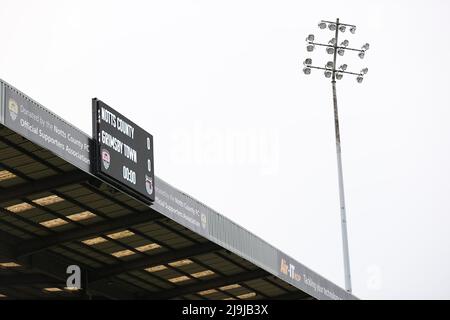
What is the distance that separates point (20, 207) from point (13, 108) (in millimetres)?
7615

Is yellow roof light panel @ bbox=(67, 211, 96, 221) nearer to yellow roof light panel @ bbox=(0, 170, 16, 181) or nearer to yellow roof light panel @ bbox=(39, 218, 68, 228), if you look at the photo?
yellow roof light panel @ bbox=(39, 218, 68, 228)

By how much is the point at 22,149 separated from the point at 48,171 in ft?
7.64

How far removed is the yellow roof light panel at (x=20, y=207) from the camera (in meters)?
36.1

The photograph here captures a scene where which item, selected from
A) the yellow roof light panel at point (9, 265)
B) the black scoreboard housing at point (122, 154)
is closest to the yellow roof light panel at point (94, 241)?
the yellow roof light panel at point (9, 265)

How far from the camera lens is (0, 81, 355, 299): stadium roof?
32.1 m

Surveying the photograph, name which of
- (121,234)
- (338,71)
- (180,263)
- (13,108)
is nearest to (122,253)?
(121,234)

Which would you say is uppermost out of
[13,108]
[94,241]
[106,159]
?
[13,108]

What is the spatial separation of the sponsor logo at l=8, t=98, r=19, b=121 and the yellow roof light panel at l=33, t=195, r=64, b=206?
6605mm

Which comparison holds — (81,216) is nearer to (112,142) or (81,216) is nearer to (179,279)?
(112,142)

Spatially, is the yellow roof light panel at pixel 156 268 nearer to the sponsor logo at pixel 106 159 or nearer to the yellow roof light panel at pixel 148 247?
the yellow roof light panel at pixel 148 247

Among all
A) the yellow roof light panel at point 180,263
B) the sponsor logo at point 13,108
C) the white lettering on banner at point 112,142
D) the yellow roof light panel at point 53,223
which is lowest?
the yellow roof light panel at point 180,263

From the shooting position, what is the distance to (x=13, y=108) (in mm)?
29469

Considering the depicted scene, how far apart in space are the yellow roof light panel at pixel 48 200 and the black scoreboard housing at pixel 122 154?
2.55m
